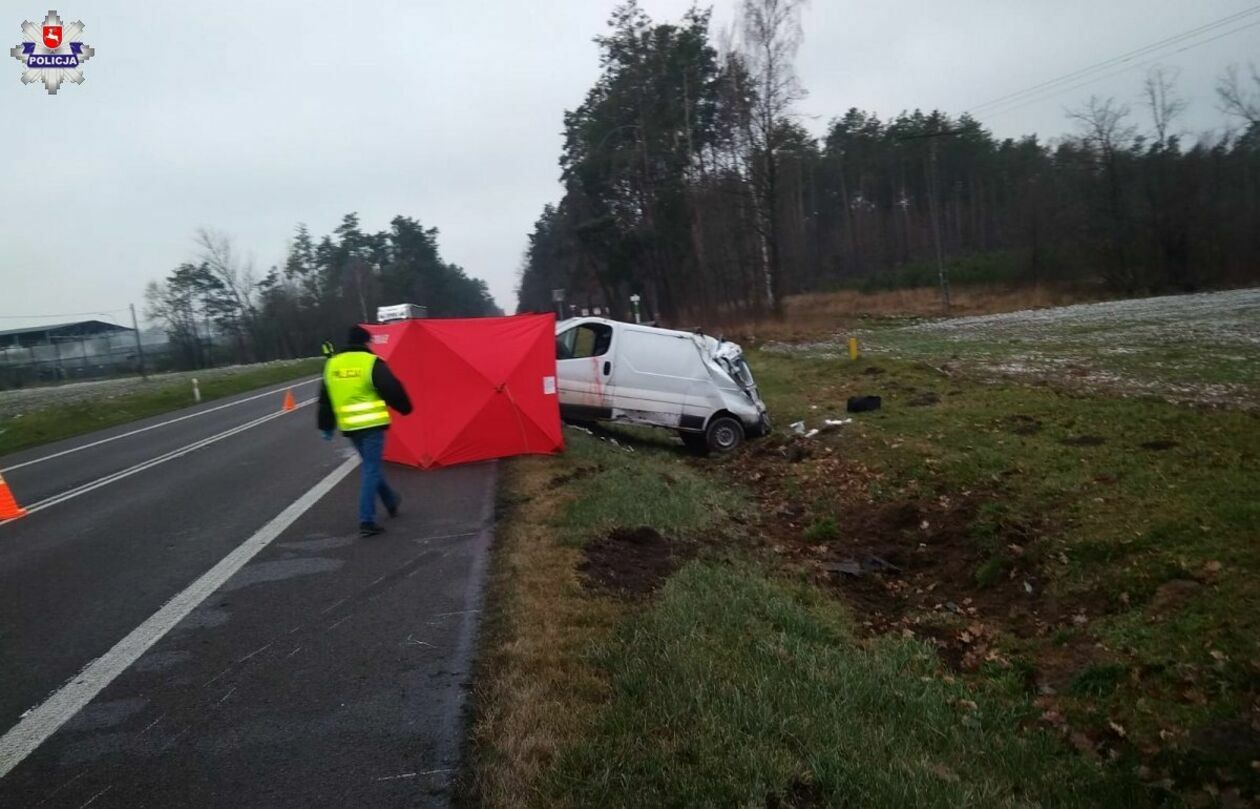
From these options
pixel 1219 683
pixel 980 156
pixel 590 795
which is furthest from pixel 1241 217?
pixel 590 795

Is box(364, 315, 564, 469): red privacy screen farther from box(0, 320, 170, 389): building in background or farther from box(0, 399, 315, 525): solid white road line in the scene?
box(0, 320, 170, 389): building in background

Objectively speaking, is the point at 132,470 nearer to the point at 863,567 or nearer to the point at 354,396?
the point at 354,396

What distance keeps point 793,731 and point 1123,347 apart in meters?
19.6

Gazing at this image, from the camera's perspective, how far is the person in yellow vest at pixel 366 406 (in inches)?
346

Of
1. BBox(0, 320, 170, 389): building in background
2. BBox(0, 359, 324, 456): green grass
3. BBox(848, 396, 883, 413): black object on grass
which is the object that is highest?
BBox(0, 320, 170, 389): building in background

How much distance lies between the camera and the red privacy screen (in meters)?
12.4

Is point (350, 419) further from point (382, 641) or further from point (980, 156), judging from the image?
point (980, 156)

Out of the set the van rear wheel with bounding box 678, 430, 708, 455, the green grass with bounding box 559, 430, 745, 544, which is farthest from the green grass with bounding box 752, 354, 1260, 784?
the van rear wheel with bounding box 678, 430, 708, 455

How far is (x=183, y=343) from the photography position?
8125 centimetres

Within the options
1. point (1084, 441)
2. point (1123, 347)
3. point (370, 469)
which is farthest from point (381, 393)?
point (1123, 347)

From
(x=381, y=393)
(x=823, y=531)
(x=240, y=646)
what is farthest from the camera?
(x=823, y=531)

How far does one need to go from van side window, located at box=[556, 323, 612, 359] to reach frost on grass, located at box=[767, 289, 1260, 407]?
25.3 ft

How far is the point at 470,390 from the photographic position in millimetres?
12461

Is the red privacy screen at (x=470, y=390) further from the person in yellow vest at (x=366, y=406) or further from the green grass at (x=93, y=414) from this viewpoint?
the green grass at (x=93, y=414)
